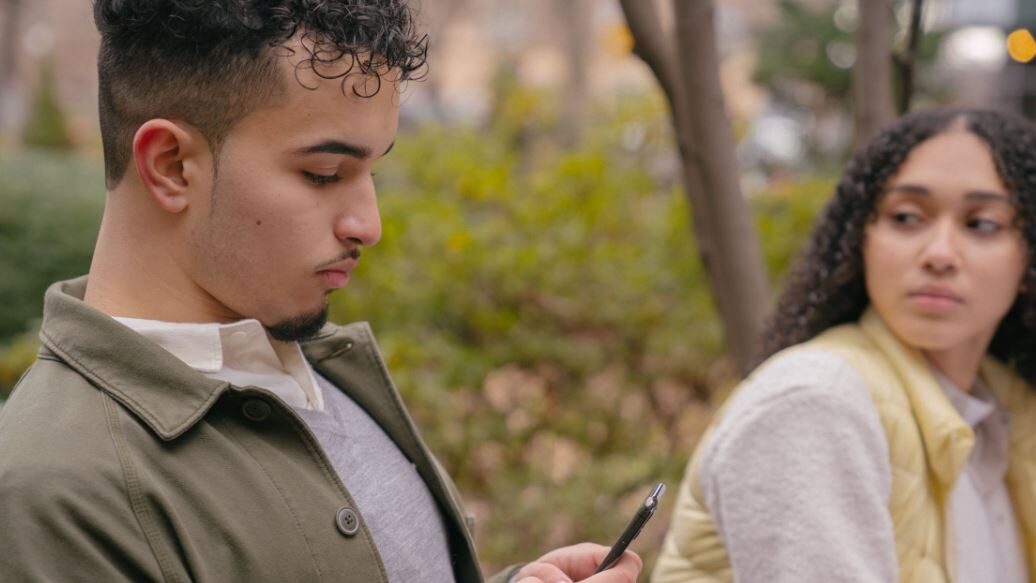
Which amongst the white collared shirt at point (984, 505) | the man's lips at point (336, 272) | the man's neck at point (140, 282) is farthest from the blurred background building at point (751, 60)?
the white collared shirt at point (984, 505)

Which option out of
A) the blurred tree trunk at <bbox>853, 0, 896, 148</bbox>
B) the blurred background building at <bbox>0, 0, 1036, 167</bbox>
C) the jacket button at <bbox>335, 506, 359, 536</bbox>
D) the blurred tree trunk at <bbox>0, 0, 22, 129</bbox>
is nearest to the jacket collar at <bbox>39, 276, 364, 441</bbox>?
the jacket button at <bbox>335, 506, 359, 536</bbox>

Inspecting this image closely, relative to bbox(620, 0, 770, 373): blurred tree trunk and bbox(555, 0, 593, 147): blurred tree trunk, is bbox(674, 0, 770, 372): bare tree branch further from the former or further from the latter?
bbox(555, 0, 593, 147): blurred tree trunk

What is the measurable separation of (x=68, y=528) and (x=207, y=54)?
23.1 inches

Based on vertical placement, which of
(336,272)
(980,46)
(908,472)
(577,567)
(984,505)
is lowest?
(984,505)

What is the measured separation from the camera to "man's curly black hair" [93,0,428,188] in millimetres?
1356

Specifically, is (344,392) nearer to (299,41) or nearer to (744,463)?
(299,41)

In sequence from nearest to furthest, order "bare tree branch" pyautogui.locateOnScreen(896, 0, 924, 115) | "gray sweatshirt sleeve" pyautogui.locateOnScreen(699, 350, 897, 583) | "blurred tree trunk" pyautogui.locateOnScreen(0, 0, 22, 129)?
"gray sweatshirt sleeve" pyautogui.locateOnScreen(699, 350, 897, 583) < "bare tree branch" pyautogui.locateOnScreen(896, 0, 924, 115) < "blurred tree trunk" pyautogui.locateOnScreen(0, 0, 22, 129)

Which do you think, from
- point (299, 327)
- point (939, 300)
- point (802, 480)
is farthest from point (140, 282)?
point (939, 300)

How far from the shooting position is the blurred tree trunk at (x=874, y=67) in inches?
126

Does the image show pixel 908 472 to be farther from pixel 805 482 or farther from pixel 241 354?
pixel 241 354

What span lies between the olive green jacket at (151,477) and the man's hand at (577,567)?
0.27 metres

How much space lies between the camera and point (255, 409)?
1410 millimetres

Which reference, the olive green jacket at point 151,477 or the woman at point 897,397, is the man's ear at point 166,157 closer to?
the olive green jacket at point 151,477

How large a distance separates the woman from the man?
0.72m
